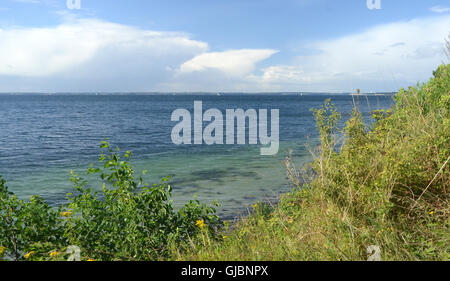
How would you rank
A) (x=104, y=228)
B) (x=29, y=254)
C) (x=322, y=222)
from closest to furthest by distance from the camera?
(x=322, y=222), (x=29, y=254), (x=104, y=228)

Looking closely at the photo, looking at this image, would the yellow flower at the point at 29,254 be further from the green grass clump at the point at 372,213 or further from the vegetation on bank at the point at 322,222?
the green grass clump at the point at 372,213

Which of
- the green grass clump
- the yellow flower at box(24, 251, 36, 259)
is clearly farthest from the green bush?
the green grass clump

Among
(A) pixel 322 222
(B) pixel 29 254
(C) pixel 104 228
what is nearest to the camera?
(A) pixel 322 222

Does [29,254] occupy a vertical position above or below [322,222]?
below

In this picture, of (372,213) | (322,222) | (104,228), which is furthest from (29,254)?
(372,213)

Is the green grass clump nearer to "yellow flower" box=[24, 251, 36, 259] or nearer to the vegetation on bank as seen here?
the vegetation on bank

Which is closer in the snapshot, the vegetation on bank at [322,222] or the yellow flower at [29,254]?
the vegetation on bank at [322,222]

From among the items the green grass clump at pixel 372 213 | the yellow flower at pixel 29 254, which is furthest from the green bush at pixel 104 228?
the green grass clump at pixel 372 213

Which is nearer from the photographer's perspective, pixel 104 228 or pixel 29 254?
pixel 29 254

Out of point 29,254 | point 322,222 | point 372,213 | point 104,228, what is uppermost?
point 372,213

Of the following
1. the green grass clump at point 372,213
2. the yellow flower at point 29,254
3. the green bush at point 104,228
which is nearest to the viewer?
the green grass clump at point 372,213

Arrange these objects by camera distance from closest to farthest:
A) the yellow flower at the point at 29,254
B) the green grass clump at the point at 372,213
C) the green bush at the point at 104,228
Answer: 1. the green grass clump at the point at 372,213
2. the yellow flower at the point at 29,254
3. the green bush at the point at 104,228

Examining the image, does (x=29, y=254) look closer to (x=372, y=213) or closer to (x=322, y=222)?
(x=322, y=222)
